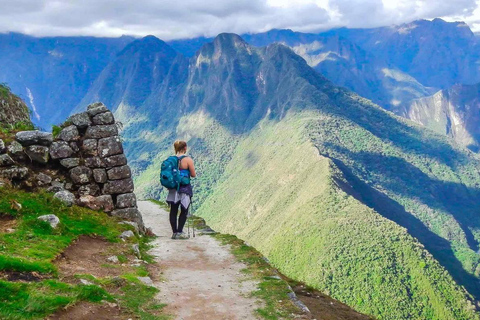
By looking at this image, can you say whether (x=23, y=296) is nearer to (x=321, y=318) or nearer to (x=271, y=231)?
(x=321, y=318)

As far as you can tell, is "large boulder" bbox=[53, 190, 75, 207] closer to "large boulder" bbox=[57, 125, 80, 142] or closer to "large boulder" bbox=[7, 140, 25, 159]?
"large boulder" bbox=[7, 140, 25, 159]

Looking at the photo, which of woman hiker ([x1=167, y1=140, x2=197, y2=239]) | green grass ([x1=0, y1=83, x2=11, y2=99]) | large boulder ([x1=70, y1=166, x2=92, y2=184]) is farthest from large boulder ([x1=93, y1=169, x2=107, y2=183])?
green grass ([x1=0, y1=83, x2=11, y2=99])

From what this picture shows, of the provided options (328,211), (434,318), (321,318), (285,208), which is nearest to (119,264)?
(321,318)

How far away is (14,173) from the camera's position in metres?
15.5

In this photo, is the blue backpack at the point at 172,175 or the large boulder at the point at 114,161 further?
the large boulder at the point at 114,161

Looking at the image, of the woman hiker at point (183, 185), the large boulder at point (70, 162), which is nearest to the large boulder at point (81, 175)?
the large boulder at point (70, 162)

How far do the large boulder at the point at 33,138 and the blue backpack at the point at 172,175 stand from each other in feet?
15.9

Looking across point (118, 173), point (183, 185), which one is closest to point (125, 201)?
point (118, 173)

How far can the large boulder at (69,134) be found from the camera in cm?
1738

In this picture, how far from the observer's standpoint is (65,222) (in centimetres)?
1448

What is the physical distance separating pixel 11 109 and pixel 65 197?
10.9 meters

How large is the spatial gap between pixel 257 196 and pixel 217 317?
184 meters

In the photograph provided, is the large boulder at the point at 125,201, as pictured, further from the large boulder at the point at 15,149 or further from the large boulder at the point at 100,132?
the large boulder at the point at 15,149

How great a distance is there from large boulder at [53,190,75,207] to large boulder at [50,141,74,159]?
1.76m
